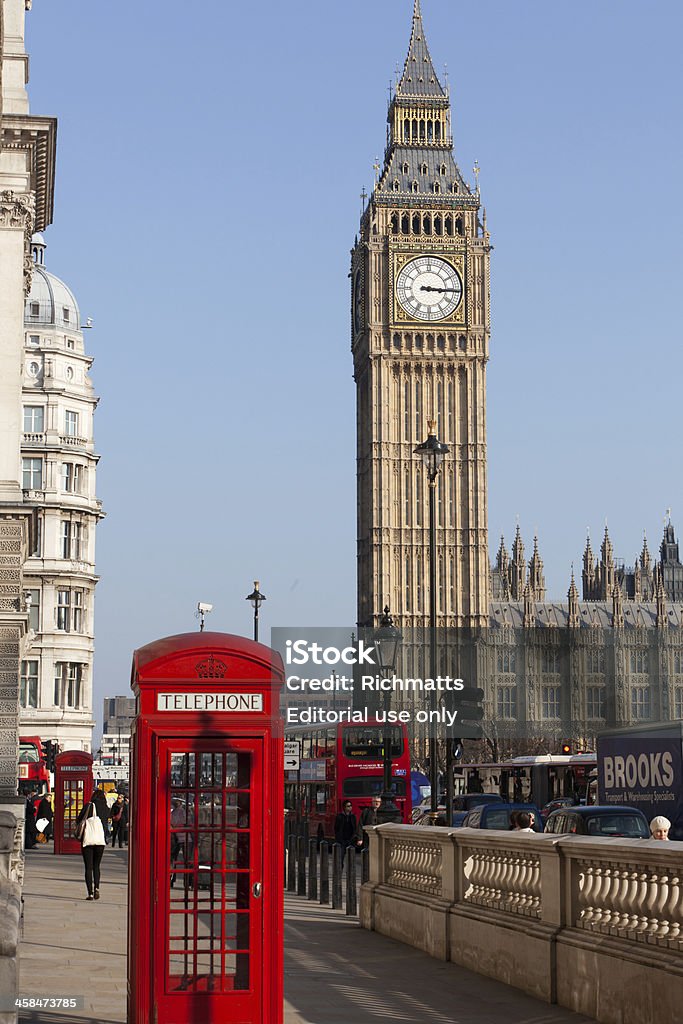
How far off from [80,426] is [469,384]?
133 feet

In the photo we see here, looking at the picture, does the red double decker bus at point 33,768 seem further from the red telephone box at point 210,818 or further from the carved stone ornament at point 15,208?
the red telephone box at point 210,818

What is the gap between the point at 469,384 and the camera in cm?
10731

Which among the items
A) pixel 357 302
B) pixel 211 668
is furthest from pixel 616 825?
pixel 357 302

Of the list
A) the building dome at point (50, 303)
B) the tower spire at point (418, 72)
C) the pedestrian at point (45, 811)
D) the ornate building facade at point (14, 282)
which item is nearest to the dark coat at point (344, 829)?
the pedestrian at point (45, 811)

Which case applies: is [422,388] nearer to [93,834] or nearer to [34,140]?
[34,140]

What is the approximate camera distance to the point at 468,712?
23328 mm

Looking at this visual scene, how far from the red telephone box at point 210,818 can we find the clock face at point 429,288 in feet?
320

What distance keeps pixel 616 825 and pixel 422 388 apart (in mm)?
86232

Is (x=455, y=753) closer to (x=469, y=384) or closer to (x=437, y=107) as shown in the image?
(x=469, y=384)

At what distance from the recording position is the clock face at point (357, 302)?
359 ft

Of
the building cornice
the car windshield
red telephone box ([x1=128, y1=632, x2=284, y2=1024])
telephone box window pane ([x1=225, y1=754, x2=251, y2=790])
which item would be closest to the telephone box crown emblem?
red telephone box ([x1=128, y1=632, x2=284, y2=1024])

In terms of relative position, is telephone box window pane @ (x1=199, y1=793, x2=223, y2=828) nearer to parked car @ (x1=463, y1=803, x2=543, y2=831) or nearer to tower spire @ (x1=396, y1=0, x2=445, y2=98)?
parked car @ (x1=463, y1=803, x2=543, y2=831)

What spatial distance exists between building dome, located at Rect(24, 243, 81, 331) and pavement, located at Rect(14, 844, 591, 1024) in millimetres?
54433

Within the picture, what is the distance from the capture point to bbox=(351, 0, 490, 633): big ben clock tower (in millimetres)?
106250
